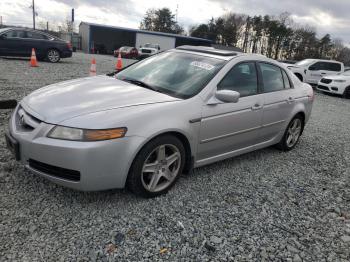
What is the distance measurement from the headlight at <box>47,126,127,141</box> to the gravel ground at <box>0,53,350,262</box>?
0.70 m

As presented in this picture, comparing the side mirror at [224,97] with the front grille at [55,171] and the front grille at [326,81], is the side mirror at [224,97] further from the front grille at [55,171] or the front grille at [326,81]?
the front grille at [326,81]

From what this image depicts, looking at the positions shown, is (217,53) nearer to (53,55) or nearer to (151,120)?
(151,120)

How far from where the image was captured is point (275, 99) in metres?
4.45

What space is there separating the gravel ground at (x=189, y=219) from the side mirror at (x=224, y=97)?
98 centimetres

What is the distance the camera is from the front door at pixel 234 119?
353 cm

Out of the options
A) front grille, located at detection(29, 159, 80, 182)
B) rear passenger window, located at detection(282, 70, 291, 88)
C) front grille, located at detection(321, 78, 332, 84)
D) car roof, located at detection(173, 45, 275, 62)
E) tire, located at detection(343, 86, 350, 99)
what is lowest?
tire, located at detection(343, 86, 350, 99)

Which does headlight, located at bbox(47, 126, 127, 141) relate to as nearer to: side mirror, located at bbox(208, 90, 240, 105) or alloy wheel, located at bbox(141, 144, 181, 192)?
alloy wheel, located at bbox(141, 144, 181, 192)

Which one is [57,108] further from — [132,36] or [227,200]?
[132,36]

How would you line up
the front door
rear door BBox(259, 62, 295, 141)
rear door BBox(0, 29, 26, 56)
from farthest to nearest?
A: rear door BBox(0, 29, 26, 56), rear door BBox(259, 62, 295, 141), the front door

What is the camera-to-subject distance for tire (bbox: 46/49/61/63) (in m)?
14.6

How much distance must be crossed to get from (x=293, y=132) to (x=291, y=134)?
7 centimetres

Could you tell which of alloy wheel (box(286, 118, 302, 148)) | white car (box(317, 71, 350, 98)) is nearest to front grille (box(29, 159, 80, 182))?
alloy wheel (box(286, 118, 302, 148))

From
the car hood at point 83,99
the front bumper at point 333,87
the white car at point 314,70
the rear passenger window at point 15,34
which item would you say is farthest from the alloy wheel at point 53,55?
the front bumper at point 333,87

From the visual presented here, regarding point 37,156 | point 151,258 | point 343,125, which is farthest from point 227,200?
point 343,125
